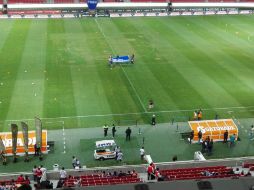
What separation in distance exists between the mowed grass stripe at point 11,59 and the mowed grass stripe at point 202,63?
17.9 meters

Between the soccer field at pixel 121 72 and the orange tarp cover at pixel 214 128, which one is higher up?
the soccer field at pixel 121 72

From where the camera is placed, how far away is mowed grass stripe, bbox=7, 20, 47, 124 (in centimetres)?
3889

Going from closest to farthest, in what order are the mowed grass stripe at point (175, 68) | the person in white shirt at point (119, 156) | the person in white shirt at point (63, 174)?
the person in white shirt at point (63, 174), the person in white shirt at point (119, 156), the mowed grass stripe at point (175, 68)

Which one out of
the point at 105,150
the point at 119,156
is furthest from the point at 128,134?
the point at 119,156

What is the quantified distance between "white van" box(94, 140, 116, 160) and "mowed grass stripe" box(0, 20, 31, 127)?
9.39 metres

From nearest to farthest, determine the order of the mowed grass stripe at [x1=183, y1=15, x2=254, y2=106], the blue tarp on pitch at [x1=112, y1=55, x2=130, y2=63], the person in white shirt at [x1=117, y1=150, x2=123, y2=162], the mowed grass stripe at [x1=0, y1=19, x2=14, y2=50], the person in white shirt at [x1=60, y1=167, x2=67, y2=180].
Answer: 1. the person in white shirt at [x1=60, y1=167, x2=67, y2=180]
2. the person in white shirt at [x1=117, y1=150, x2=123, y2=162]
3. the mowed grass stripe at [x1=183, y1=15, x2=254, y2=106]
4. the blue tarp on pitch at [x1=112, y1=55, x2=130, y2=63]
5. the mowed grass stripe at [x1=0, y1=19, x2=14, y2=50]

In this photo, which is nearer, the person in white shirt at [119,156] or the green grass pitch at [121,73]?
the person in white shirt at [119,156]

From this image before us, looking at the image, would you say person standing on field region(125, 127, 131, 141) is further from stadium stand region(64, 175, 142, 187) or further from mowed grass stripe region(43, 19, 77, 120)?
stadium stand region(64, 175, 142, 187)

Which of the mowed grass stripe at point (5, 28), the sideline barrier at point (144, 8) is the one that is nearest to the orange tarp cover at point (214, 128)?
the mowed grass stripe at point (5, 28)

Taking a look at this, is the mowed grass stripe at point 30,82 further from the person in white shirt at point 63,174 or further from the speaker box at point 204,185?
the speaker box at point 204,185

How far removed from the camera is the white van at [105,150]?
3156cm

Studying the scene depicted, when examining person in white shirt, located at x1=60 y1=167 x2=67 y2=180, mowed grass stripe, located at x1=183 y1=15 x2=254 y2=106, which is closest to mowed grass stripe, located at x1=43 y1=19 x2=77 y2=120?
person in white shirt, located at x1=60 y1=167 x2=67 y2=180

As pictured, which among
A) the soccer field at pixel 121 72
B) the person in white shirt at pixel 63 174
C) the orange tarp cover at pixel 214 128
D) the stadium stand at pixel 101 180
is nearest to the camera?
the stadium stand at pixel 101 180

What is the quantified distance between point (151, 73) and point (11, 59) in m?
16.4
